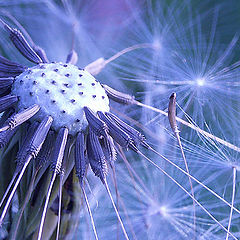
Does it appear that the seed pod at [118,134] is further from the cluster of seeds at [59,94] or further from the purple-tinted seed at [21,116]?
the purple-tinted seed at [21,116]

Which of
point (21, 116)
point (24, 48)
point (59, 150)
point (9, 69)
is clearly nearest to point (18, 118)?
point (21, 116)

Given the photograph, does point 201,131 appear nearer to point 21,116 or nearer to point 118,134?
point 118,134

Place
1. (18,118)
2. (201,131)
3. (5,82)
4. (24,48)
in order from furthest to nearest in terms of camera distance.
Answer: (201,131) < (24,48) < (5,82) < (18,118)

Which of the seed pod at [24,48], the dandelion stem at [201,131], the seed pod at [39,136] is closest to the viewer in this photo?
the seed pod at [39,136]

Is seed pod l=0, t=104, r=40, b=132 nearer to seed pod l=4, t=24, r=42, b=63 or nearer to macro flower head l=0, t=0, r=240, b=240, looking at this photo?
macro flower head l=0, t=0, r=240, b=240

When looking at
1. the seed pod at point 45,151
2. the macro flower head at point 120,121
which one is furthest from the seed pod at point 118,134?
the seed pod at point 45,151

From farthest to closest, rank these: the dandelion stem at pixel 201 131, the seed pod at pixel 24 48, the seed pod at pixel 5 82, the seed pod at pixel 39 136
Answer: the dandelion stem at pixel 201 131 < the seed pod at pixel 24 48 < the seed pod at pixel 5 82 < the seed pod at pixel 39 136

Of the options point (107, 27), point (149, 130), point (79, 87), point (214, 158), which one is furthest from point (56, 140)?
point (107, 27)

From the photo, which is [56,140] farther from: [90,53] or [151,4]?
[151,4]
